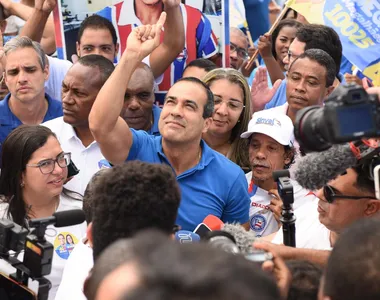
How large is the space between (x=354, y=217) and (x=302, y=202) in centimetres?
93

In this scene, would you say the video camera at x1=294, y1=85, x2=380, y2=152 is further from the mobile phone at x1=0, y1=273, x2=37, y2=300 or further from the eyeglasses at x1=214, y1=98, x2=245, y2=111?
the eyeglasses at x1=214, y1=98, x2=245, y2=111

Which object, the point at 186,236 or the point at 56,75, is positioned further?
the point at 56,75

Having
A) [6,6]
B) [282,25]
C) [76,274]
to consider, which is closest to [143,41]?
[76,274]

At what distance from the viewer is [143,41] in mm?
4281

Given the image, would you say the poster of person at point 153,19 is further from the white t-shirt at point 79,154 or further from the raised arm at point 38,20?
the white t-shirt at point 79,154

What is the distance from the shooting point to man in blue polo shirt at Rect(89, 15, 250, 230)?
13.1 feet

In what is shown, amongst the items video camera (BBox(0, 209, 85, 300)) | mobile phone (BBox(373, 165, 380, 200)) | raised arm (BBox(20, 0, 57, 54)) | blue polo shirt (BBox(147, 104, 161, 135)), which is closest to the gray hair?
raised arm (BBox(20, 0, 57, 54))

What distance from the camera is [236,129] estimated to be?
202 inches

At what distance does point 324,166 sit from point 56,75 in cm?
332

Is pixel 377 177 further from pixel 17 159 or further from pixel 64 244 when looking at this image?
pixel 17 159

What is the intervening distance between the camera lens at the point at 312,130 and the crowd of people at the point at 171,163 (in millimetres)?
44

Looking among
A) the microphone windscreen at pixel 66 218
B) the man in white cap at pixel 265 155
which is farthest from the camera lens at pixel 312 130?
the man in white cap at pixel 265 155

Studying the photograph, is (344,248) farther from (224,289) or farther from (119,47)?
(119,47)

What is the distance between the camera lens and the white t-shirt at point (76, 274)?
9.44 feet
